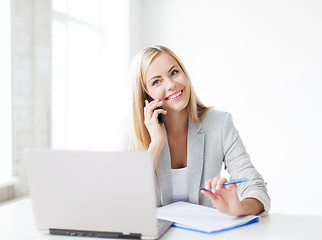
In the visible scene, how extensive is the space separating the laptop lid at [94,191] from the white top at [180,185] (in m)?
0.74

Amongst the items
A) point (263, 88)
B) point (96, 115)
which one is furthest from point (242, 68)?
point (96, 115)

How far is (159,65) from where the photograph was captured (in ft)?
6.11

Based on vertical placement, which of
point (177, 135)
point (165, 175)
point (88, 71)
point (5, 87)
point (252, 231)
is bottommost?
point (252, 231)

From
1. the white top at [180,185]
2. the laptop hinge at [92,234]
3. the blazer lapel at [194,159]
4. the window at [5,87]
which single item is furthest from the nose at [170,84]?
the window at [5,87]

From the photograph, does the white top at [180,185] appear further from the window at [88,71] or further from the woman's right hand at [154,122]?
the window at [88,71]

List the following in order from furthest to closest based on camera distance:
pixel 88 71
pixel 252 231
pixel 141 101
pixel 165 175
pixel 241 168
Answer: pixel 88 71 → pixel 141 101 → pixel 165 175 → pixel 241 168 → pixel 252 231

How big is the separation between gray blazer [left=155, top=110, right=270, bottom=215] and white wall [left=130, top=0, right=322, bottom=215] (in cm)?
250

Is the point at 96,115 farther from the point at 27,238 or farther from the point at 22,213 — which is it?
the point at 27,238

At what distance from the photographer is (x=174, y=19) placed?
4785mm

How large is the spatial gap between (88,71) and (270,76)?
2.11 m

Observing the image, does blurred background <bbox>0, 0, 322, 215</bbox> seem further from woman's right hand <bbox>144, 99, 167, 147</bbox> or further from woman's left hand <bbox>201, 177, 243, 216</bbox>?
woman's left hand <bbox>201, 177, 243, 216</bbox>

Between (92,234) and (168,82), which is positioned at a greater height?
(168,82)

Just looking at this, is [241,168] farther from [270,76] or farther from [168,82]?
[270,76]

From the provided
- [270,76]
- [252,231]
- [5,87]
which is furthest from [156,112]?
[270,76]
